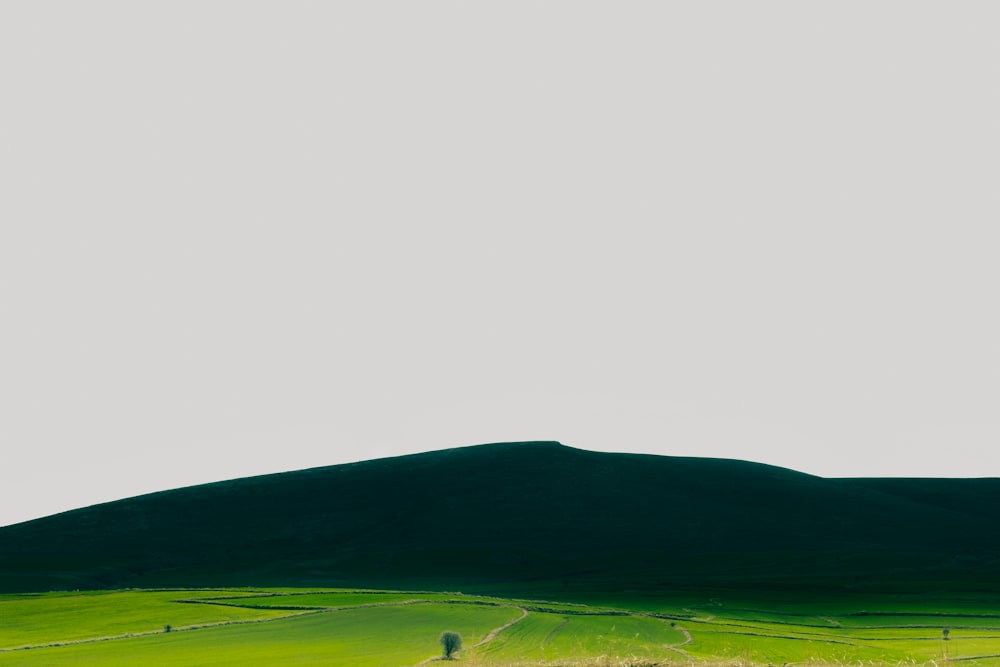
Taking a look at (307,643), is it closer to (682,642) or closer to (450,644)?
(450,644)

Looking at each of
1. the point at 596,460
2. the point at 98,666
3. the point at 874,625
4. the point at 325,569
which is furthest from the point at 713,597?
the point at 596,460

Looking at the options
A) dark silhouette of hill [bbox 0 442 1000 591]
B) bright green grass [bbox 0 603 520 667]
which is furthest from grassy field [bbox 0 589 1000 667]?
dark silhouette of hill [bbox 0 442 1000 591]

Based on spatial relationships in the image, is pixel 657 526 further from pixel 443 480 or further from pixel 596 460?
pixel 443 480

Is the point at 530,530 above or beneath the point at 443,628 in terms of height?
above

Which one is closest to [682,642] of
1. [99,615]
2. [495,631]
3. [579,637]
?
[579,637]

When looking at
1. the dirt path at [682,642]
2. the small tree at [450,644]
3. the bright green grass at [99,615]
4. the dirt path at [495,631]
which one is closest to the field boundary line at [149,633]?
the bright green grass at [99,615]

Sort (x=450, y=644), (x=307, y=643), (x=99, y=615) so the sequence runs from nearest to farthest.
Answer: (x=450, y=644), (x=307, y=643), (x=99, y=615)

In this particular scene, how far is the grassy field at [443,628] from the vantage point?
4441 cm

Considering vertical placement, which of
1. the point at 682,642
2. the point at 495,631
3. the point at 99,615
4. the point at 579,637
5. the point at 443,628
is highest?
the point at 99,615

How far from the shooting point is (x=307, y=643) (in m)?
49.3

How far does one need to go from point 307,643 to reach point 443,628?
789 centimetres

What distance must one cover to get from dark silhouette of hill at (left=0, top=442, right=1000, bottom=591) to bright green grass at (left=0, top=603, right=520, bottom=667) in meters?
36.1

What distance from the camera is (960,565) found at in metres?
114

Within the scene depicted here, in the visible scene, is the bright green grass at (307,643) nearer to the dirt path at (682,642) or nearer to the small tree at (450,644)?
the small tree at (450,644)
